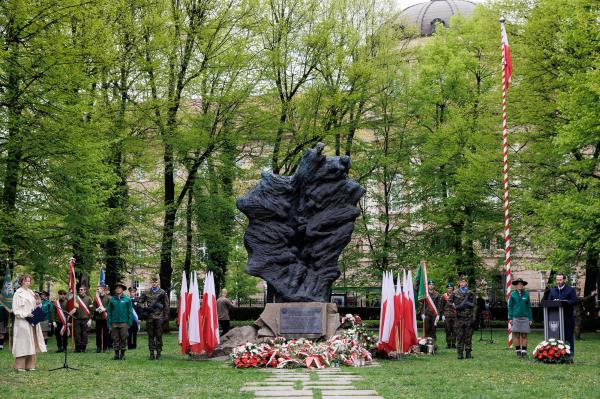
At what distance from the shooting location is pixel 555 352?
603 inches

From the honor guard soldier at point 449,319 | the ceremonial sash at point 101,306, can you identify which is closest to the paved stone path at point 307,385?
the honor guard soldier at point 449,319

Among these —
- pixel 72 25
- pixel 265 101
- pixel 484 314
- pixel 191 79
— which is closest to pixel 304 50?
pixel 265 101

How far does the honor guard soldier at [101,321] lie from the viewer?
820 inches

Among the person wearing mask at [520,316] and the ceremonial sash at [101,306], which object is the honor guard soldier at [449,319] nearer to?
the person wearing mask at [520,316]

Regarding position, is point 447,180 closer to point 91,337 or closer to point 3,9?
point 91,337

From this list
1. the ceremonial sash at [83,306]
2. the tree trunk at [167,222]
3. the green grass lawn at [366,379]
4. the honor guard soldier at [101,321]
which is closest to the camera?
the green grass lawn at [366,379]

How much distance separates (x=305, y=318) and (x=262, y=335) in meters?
0.98

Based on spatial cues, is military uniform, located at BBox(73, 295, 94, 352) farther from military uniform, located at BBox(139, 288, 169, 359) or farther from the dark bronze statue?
the dark bronze statue

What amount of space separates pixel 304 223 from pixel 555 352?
619 cm

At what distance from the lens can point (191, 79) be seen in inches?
1142

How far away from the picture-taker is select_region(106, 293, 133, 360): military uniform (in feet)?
58.2

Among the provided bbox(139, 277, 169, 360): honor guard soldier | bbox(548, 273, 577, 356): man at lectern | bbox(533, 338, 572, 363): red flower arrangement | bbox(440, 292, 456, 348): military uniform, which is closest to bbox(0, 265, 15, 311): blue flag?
bbox(139, 277, 169, 360): honor guard soldier

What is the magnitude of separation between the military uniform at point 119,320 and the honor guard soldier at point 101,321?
6.64ft

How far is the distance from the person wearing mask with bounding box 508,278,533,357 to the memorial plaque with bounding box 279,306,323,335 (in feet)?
13.8
